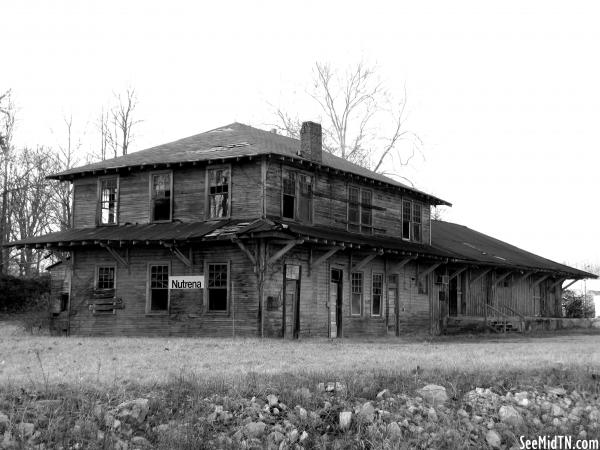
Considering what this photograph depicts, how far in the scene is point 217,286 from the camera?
24953 millimetres

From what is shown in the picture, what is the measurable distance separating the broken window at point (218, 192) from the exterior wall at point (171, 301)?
1492mm

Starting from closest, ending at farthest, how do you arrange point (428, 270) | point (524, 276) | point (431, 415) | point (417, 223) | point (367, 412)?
point (367, 412)
point (431, 415)
point (428, 270)
point (417, 223)
point (524, 276)

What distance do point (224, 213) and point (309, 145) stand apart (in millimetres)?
4389

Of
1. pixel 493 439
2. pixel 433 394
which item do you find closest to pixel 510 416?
pixel 493 439

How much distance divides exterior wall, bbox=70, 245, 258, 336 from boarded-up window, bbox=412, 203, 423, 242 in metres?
11.1

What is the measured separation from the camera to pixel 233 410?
37.6ft

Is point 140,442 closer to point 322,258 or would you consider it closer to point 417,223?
point 322,258

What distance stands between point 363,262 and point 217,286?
554cm

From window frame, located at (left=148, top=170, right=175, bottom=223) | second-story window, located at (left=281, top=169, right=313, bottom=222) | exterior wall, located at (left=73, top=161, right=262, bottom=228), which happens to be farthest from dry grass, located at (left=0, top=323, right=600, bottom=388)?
window frame, located at (left=148, top=170, right=175, bottom=223)

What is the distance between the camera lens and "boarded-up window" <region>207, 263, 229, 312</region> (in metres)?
24.9

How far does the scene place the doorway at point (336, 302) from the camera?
27328 millimetres

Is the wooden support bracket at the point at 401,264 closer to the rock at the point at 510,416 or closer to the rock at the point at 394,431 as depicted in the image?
the rock at the point at 510,416

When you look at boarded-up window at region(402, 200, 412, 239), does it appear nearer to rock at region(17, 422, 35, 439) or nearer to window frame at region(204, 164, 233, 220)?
window frame at region(204, 164, 233, 220)

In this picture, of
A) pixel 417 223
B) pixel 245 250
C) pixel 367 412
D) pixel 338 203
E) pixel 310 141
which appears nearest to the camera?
pixel 367 412
